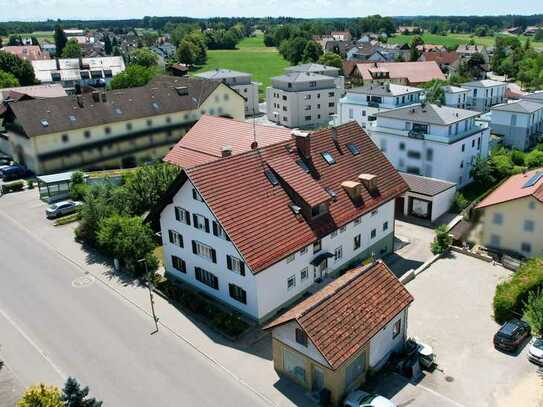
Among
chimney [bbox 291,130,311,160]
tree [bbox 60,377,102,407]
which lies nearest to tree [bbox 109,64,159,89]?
chimney [bbox 291,130,311,160]

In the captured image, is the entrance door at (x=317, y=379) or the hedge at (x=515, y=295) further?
the hedge at (x=515, y=295)

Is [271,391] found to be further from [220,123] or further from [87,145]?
[87,145]

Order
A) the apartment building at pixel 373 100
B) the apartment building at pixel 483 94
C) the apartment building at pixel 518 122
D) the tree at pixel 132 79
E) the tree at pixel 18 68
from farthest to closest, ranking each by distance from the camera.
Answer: the tree at pixel 18 68 < the tree at pixel 132 79 < the apartment building at pixel 483 94 < the apartment building at pixel 373 100 < the apartment building at pixel 518 122

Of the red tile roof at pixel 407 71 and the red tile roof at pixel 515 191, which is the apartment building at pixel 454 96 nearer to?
the red tile roof at pixel 407 71

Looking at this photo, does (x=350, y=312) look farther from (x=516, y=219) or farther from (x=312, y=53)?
(x=312, y=53)

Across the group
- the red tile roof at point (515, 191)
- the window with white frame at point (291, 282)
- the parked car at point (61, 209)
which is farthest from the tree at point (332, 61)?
the window with white frame at point (291, 282)

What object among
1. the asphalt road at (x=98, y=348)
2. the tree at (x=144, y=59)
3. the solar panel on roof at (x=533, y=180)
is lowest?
the asphalt road at (x=98, y=348)

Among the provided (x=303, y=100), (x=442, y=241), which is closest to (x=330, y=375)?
(x=442, y=241)
